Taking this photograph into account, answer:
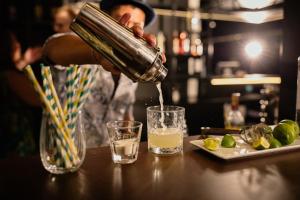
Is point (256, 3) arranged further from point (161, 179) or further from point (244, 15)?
point (161, 179)

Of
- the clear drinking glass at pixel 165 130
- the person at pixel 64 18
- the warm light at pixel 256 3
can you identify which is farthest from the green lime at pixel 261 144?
the person at pixel 64 18

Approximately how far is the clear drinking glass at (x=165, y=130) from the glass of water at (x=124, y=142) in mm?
82

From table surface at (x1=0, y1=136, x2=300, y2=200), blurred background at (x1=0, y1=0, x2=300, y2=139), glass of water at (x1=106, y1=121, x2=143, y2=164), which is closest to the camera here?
table surface at (x1=0, y1=136, x2=300, y2=200)

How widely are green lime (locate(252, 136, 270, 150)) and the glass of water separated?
377 millimetres

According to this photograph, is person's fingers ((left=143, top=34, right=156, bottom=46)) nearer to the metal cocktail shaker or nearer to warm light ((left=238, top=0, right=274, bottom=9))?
the metal cocktail shaker

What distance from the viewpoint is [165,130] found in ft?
3.25

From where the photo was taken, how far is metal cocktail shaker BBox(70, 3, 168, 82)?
877 mm

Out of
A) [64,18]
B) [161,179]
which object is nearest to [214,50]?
[64,18]

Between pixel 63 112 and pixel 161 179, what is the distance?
0.31 metres

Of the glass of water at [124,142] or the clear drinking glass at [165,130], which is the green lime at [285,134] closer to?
the clear drinking glass at [165,130]

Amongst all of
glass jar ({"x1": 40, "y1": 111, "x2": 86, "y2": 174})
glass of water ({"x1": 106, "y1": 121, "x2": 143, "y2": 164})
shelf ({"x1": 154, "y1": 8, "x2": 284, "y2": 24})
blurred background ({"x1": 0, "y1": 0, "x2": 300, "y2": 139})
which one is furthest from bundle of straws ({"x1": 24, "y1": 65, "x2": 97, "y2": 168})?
shelf ({"x1": 154, "y1": 8, "x2": 284, "y2": 24})

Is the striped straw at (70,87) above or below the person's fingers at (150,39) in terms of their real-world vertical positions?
below

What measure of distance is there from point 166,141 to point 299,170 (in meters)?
0.38

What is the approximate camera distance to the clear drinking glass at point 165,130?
96 centimetres
